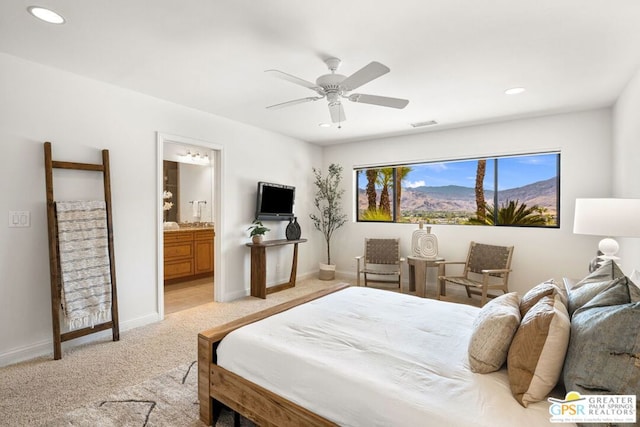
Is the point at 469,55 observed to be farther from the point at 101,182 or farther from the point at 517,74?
the point at 101,182

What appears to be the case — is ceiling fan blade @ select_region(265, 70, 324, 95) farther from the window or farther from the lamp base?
the window

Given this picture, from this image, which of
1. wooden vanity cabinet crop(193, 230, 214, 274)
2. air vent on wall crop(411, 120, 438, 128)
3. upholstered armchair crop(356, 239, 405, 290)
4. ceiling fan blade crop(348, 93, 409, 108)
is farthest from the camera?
wooden vanity cabinet crop(193, 230, 214, 274)

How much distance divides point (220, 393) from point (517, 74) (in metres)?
3.42

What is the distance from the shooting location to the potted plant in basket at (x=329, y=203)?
588cm

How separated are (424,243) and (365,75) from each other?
3164mm

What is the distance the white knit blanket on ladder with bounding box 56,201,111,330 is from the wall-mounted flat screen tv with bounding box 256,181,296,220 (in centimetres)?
207

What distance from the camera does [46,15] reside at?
1981 mm

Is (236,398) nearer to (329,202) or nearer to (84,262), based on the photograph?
(84,262)

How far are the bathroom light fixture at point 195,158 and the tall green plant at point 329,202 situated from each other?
7.07 ft

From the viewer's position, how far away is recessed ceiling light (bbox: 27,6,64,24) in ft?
6.29

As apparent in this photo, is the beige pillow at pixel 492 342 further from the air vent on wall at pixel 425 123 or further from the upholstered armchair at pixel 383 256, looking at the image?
the upholstered armchair at pixel 383 256

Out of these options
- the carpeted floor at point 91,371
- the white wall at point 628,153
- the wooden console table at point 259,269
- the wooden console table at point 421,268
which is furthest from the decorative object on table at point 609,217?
the wooden console table at point 259,269

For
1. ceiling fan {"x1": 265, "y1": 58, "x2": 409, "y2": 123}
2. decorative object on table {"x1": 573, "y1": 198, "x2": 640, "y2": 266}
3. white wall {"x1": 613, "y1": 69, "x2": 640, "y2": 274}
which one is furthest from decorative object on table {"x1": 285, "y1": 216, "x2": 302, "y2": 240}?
white wall {"x1": 613, "y1": 69, "x2": 640, "y2": 274}

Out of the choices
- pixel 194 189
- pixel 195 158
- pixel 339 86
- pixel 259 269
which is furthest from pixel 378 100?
pixel 194 189
